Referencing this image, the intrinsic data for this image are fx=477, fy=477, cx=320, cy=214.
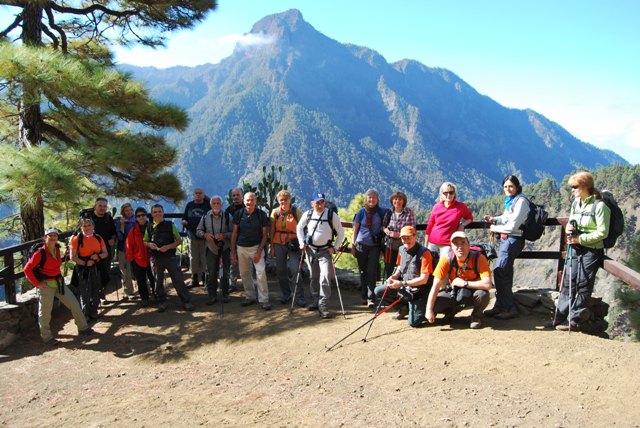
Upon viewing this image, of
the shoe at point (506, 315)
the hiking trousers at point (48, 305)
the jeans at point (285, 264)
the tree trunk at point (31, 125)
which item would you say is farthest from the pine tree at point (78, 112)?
the shoe at point (506, 315)

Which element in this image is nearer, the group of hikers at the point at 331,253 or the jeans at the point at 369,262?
the group of hikers at the point at 331,253

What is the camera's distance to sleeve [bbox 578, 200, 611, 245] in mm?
4545

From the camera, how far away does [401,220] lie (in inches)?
238

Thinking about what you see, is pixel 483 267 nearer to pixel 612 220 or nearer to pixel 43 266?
pixel 612 220

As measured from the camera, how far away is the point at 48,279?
19.6 ft

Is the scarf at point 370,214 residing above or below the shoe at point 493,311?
above

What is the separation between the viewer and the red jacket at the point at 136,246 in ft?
22.0

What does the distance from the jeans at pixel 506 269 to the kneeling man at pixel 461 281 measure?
0.24 metres

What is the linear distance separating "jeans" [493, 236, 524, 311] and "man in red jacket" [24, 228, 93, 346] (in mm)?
5221

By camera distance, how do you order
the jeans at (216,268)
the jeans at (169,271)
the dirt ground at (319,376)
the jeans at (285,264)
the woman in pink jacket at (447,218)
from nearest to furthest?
the dirt ground at (319,376), the woman in pink jacket at (447,218), the jeans at (285,264), the jeans at (169,271), the jeans at (216,268)

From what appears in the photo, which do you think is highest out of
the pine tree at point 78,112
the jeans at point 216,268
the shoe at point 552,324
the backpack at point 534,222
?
the pine tree at point 78,112

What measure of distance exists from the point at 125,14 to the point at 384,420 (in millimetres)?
8190

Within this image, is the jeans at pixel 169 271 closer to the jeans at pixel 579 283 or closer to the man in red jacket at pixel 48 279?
the man in red jacket at pixel 48 279

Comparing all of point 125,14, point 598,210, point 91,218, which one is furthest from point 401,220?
point 125,14
